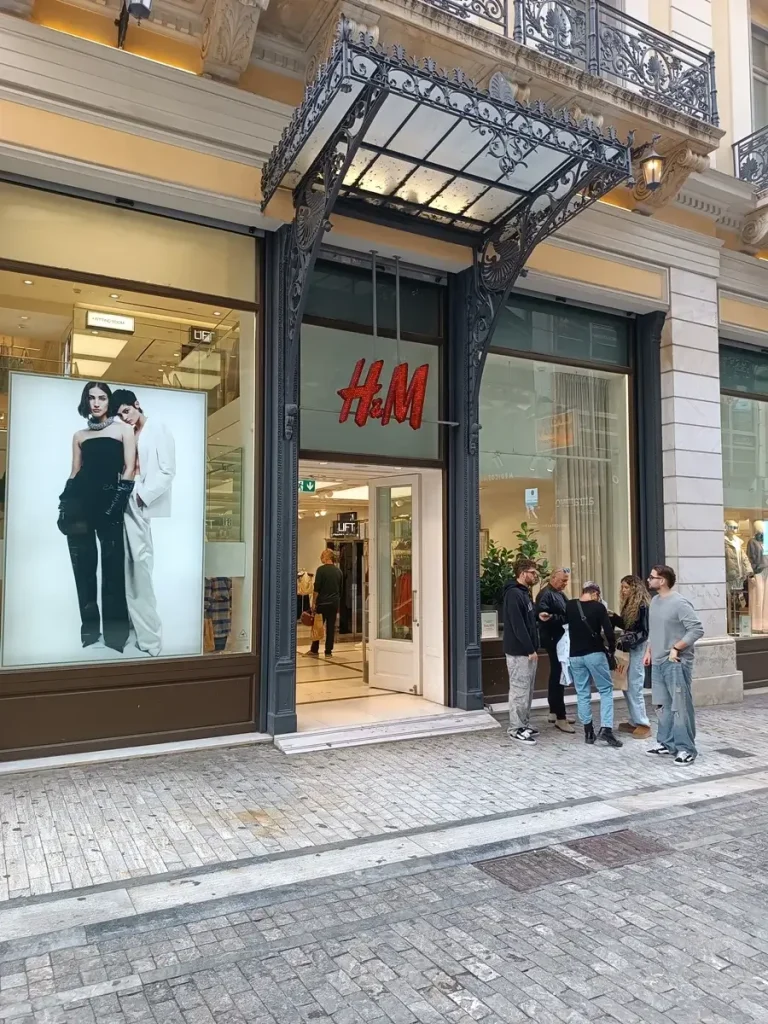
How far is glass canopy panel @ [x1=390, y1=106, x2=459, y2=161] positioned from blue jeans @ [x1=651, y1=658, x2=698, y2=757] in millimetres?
5460

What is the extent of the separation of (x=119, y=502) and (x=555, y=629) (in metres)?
4.84

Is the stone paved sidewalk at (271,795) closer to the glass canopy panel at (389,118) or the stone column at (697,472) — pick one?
the stone column at (697,472)

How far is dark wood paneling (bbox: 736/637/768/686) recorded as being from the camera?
1106cm

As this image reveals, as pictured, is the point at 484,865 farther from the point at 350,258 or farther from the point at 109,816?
the point at 350,258

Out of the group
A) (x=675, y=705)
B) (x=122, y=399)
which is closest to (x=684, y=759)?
(x=675, y=705)

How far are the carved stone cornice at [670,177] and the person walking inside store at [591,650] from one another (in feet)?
18.9

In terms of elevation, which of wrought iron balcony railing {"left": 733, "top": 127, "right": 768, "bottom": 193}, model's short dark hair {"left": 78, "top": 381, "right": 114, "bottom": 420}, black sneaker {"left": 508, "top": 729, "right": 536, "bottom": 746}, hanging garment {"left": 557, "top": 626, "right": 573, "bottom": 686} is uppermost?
wrought iron balcony railing {"left": 733, "top": 127, "right": 768, "bottom": 193}

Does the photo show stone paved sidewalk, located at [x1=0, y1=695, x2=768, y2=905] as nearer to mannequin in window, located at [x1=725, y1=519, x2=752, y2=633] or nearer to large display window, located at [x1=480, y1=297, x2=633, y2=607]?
large display window, located at [x1=480, y1=297, x2=633, y2=607]

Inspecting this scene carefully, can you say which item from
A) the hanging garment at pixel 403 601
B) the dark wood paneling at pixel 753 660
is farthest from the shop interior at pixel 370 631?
the dark wood paneling at pixel 753 660

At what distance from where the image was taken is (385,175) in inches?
298

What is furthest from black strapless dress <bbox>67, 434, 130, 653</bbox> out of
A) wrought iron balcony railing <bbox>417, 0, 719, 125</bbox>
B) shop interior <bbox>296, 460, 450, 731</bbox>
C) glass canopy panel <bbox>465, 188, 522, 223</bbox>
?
wrought iron balcony railing <bbox>417, 0, 719, 125</bbox>

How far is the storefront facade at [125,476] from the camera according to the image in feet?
22.3

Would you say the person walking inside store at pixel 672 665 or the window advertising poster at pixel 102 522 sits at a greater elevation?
the window advertising poster at pixel 102 522

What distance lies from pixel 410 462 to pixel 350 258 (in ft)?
8.03
